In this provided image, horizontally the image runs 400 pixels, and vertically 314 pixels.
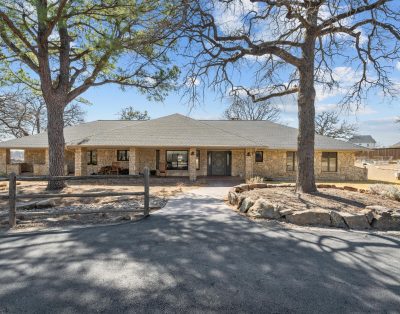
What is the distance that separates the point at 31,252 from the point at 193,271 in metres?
2.92

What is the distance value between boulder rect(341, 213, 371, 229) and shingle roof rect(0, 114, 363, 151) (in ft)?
34.7

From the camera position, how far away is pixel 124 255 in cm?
401

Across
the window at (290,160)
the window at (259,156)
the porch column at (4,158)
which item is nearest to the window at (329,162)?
the window at (290,160)

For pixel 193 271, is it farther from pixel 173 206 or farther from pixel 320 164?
pixel 320 164

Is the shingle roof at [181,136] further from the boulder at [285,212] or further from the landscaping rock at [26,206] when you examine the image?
the boulder at [285,212]

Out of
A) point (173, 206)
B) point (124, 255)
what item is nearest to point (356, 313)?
point (124, 255)

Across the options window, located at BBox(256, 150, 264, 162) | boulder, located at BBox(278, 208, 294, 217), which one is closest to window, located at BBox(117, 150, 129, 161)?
window, located at BBox(256, 150, 264, 162)

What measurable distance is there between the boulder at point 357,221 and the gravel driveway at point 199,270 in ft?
1.34

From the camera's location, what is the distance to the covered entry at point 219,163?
748 inches

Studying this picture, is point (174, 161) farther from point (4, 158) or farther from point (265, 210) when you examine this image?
point (4, 158)

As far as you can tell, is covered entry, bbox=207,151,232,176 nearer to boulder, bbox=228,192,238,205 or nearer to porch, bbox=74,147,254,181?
porch, bbox=74,147,254,181

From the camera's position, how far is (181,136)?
1770 cm

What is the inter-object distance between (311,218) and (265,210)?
1130mm

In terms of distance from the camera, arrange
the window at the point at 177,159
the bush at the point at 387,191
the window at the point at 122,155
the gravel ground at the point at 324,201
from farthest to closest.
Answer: the window at the point at 122,155 < the window at the point at 177,159 < the bush at the point at 387,191 < the gravel ground at the point at 324,201
